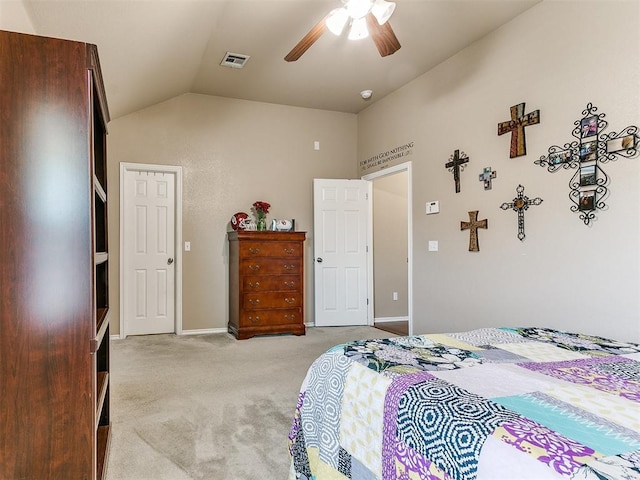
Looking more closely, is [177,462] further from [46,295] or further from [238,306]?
[238,306]

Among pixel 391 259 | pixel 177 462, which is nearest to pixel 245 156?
pixel 391 259

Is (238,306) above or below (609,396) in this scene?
below

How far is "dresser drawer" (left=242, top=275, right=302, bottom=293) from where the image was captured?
477 centimetres

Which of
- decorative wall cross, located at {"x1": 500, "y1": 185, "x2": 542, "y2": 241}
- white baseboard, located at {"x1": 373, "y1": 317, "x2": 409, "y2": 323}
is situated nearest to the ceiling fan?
decorative wall cross, located at {"x1": 500, "y1": 185, "x2": 542, "y2": 241}

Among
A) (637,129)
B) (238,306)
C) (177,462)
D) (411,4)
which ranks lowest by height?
(177,462)

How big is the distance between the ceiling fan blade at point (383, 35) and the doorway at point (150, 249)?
310 centimetres

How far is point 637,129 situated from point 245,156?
13.5 ft

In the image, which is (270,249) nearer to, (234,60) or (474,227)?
(234,60)

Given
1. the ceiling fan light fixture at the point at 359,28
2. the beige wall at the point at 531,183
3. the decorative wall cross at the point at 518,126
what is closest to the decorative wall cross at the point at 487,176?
the beige wall at the point at 531,183

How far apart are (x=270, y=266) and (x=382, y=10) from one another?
120 inches

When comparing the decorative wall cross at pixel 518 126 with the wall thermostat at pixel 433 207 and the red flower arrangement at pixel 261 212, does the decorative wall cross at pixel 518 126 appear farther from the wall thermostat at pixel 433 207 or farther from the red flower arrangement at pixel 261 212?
the red flower arrangement at pixel 261 212

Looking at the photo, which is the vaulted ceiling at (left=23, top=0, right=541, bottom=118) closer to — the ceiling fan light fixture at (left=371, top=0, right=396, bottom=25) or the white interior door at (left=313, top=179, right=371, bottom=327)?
the ceiling fan light fixture at (left=371, top=0, right=396, bottom=25)

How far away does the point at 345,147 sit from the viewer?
5879 millimetres

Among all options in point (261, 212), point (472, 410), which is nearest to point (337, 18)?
point (472, 410)
